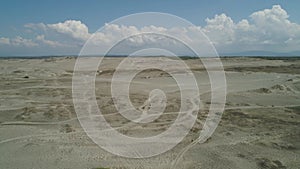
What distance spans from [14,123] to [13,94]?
15069 mm

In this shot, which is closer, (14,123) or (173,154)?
(173,154)

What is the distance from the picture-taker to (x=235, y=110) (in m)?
28.3

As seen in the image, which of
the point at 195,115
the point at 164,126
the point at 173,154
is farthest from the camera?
the point at 195,115

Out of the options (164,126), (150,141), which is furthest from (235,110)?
(150,141)

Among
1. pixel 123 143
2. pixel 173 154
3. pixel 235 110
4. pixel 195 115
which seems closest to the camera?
pixel 173 154

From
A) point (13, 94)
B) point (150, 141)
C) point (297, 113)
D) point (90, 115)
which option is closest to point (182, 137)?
point (150, 141)

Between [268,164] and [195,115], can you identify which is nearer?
[268,164]

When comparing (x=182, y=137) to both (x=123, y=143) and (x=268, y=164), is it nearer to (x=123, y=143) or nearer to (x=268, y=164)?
(x=123, y=143)

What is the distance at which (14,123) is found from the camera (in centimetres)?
2384

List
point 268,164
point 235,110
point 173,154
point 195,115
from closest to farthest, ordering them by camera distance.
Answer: point 268,164
point 173,154
point 195,115
point 235,110

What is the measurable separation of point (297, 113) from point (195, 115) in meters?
9.39

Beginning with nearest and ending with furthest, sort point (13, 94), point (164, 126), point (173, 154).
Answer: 1. point (173, 154)
2. point (164, 126)
3. point (13, 94)

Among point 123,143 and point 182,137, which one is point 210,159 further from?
point 123,143

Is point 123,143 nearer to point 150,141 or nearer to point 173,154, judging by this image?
point 150,141
